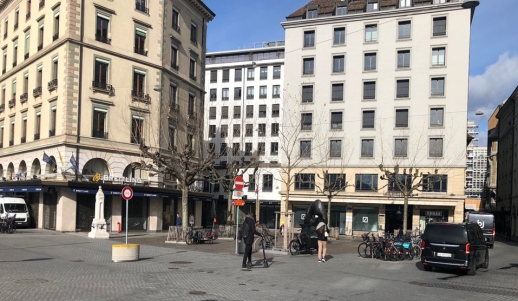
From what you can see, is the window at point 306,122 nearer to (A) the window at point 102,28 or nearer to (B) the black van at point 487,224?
(B) the black van at point 487,224

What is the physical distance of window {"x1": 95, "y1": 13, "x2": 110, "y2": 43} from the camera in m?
34.8

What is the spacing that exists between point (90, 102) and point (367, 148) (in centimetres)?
2614

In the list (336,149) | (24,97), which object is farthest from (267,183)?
(24,97)

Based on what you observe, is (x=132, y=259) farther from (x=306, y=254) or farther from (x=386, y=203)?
(x=386, y=203)

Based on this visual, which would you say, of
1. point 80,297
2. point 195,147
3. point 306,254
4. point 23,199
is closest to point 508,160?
point 195,147

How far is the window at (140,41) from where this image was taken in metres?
37.6

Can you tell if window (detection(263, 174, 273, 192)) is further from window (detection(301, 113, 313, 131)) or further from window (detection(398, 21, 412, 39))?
window (detection(398, 21, 412, 39))

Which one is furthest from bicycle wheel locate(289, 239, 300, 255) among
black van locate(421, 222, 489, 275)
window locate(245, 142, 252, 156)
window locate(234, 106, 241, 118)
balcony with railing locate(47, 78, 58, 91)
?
window locate(234, 106, 241, 118)

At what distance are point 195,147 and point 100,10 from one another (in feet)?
48.6

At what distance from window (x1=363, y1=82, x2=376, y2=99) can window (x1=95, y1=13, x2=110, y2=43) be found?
81.2 ft

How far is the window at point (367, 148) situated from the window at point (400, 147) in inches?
89.7

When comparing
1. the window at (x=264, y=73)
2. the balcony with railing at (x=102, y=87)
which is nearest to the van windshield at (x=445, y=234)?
the balcony with railing at (x=102, y=87)

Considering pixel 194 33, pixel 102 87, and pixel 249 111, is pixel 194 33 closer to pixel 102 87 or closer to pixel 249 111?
pixel 102 87

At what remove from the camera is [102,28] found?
35.2 metres
